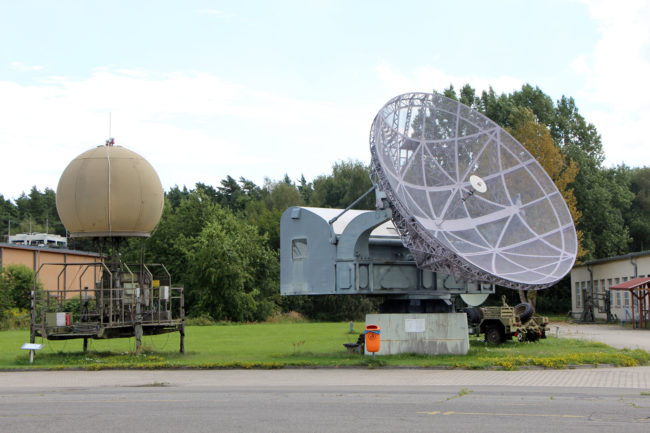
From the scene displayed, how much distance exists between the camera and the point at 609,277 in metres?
53.3

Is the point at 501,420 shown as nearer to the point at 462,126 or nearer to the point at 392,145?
the point at 392,145

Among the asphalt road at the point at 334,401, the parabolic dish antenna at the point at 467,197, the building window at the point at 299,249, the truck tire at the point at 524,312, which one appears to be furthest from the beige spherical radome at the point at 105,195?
the truck tire at the point at 524,312

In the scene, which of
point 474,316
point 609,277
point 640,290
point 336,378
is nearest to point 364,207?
point 609,277

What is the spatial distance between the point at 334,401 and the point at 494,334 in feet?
54.4

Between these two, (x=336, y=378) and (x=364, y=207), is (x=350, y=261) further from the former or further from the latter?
(x=364, y=207)

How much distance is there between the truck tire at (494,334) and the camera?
28688 mm

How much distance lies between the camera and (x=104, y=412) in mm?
12445

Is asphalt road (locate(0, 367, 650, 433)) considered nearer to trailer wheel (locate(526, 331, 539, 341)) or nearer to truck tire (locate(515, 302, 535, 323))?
trailer wheel (locate(526, 331, 539, 341))

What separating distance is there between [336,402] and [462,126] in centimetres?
1516

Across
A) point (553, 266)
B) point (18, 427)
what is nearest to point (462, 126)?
point (553, 266)

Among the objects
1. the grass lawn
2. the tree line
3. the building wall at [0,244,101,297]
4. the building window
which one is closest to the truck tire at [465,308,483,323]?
the grass lawn

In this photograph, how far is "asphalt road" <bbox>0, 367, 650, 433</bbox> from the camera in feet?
35.0

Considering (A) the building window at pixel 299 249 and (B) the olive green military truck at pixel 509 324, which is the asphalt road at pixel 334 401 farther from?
(B) the olive green military truck at pixel 509 324

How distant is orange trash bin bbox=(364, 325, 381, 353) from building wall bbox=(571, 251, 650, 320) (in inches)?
1187
